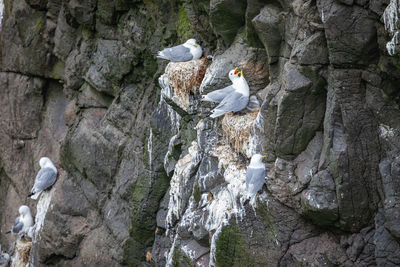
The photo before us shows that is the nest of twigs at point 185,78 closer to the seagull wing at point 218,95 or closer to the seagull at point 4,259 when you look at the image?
the seagull wing at point 218,95

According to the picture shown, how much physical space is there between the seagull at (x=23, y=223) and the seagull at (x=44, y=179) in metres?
0.53

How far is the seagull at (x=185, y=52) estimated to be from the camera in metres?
7.84

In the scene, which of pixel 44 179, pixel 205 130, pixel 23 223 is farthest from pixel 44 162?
pixel 205 130

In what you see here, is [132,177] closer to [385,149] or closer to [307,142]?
[307,142]

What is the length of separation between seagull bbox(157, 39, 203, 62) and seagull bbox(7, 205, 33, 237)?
5501mm

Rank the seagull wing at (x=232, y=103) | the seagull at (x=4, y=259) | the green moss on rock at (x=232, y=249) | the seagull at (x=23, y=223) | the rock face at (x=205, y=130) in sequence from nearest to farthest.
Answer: the rock face at (x=205, y=130) → the green moss on rock at (x=232, y=249) → the seagull wing at (x=232, y=103) → the seagull at (x=23, y=223) → the seagull at (x=4, y=259)

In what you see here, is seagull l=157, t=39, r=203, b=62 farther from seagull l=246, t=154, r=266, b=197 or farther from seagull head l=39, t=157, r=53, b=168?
seagull head l=39, t=157, r=53, b=168

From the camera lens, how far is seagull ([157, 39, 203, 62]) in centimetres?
784

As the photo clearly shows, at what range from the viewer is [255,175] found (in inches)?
227

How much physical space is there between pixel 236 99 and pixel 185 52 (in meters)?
1.67

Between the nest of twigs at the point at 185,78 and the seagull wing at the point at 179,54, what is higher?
the seagull wing at the point at 179,54

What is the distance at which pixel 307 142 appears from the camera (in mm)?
5719

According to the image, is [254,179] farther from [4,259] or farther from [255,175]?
[4,259]

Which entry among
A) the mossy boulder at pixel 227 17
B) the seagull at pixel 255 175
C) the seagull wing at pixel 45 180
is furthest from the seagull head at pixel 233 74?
the seagull wing at pixel 45 180
